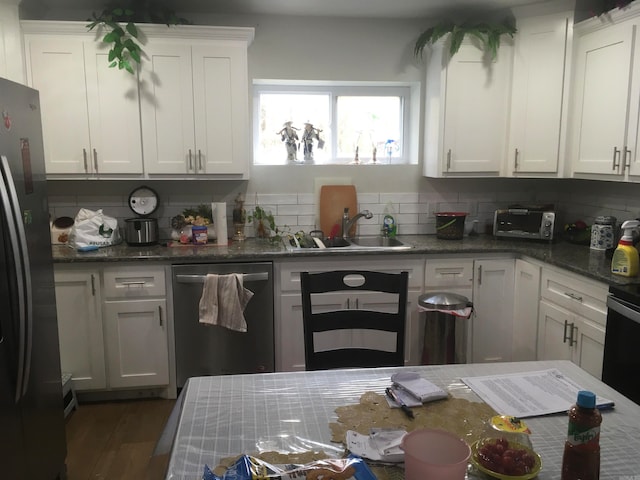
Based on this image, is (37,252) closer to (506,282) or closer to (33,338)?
(33,338)

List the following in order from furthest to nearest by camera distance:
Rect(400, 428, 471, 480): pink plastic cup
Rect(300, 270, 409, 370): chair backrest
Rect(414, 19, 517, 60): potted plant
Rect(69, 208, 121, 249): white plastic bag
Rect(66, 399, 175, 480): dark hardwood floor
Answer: Rect(414, 19, 517, 60): potted plant
Rect(69, 208, 121, 249): white plastic bag
Rect(66, 399, 175, 480): dark hardwood floor
Rect(300, 270, 409, 370): chair backrest
Rect(400, 428, 471, 480): pink plastic cup

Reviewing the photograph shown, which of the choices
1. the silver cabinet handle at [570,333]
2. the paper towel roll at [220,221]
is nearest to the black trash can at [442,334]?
the silver cabinet handle at [570,333]

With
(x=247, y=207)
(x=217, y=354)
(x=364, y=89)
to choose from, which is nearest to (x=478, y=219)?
(x=364, y=89)

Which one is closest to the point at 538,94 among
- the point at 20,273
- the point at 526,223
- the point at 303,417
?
the point at 526,223

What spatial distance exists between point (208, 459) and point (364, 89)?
3.15m

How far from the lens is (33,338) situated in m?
1.88

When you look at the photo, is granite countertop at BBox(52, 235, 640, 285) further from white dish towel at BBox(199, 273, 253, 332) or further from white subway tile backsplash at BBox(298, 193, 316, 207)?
white subway tile backsplash at BBox(298, 193, 316, 207)

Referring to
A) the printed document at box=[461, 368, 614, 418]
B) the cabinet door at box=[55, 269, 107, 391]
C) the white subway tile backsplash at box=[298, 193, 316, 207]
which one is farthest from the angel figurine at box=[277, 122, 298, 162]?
the printed document at box=[461, 368, 614, 418]

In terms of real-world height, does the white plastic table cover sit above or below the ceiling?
below

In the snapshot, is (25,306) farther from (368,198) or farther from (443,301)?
(368,198)

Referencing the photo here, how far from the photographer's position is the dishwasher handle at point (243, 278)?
296cm

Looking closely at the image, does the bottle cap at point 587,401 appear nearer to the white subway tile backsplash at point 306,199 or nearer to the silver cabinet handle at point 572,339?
the silver cabinet handle at point 572,339

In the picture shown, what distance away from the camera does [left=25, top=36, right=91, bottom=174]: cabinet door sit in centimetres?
302

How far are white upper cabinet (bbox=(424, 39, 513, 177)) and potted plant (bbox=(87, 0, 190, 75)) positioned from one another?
1.69m
